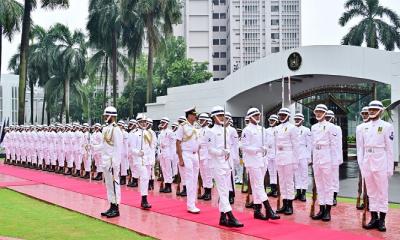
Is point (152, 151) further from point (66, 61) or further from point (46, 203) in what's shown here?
point (66, 61)

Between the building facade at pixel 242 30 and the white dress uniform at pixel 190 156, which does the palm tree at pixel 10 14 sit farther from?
the building facade at pixel 242 30

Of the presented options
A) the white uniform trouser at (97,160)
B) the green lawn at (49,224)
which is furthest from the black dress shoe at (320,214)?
the white uniform trouser at (97,160)

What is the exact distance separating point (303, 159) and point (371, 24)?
2552 cm

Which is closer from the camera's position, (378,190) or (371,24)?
(378,190)

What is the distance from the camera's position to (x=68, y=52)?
131ft

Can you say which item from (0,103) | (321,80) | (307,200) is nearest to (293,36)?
(0,103)

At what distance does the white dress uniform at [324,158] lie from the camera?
7988mm

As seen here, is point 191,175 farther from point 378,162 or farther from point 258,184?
point 378,162

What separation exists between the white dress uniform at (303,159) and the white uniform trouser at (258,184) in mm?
2579

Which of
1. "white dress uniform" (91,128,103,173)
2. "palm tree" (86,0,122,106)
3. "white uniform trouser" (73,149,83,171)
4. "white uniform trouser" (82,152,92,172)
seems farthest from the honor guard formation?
"palm tree" (86,0,122,106)

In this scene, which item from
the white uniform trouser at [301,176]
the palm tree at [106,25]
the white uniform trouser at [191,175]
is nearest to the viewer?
the white uniform trouser at [191,175]

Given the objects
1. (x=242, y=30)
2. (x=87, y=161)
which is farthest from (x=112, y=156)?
(x=242, y=30)

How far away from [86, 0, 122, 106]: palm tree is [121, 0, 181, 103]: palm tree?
3.04m

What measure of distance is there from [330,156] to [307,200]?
2512 mm
